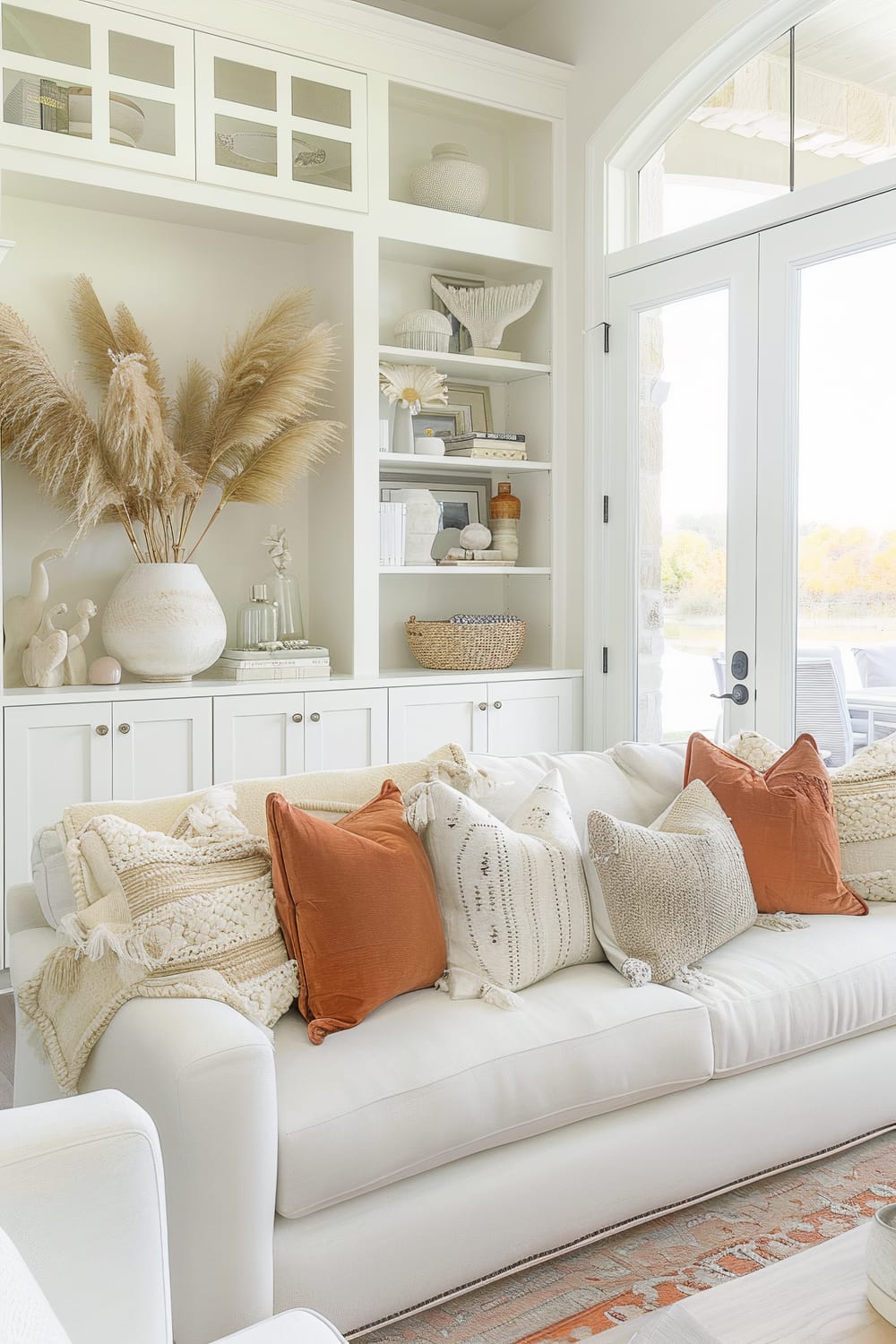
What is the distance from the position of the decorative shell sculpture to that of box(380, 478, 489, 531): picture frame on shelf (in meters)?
0.53

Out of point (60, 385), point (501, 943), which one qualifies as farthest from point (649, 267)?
point (501, 943)

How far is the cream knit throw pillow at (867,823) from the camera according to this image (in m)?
2.63

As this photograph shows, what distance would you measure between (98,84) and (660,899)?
274 centimetres

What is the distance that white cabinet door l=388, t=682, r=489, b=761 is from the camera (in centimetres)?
374

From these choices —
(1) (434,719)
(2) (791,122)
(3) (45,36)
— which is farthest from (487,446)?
(3) (45,36)

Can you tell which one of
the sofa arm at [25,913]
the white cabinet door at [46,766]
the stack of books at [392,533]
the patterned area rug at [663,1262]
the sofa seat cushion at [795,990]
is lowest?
the patterned area rug at [663,1262]

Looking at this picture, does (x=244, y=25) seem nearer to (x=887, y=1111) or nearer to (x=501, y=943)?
(x=501, y=943)

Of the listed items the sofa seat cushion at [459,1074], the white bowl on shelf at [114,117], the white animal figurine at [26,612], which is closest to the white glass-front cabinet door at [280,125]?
the white bowl on shelf at [114,117]

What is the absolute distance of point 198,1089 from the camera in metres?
1.53

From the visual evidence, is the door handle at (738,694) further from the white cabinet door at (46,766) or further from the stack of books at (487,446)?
the white cabinet door at (46,766)

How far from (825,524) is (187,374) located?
212 centimetres

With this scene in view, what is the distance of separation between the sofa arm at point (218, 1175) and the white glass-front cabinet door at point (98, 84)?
2.68m

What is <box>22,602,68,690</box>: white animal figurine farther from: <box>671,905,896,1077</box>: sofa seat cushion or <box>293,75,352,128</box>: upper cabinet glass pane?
<box>671,905,896,1077</box>: sofa seat cushion

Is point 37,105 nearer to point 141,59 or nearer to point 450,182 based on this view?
point 141,59
